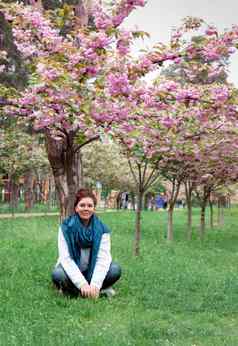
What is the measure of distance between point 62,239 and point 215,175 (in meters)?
10.5

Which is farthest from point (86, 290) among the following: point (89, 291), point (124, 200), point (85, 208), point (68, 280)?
point (124, 200)

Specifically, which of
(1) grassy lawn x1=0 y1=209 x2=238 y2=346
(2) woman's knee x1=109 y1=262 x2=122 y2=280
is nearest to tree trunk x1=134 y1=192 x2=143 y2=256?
(1) grassy lawn x1=0 y1=209 x2=238 y2=346

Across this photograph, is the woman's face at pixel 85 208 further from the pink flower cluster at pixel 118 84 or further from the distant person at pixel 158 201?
the distant person at pixel 158 201

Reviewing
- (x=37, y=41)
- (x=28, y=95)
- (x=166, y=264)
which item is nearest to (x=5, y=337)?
(x=28, y=95)

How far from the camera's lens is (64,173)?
936 centimetres

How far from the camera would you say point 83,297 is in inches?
287

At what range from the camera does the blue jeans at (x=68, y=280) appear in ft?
24.1

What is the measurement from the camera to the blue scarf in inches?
291

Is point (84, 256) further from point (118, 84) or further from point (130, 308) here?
point (118, 84)

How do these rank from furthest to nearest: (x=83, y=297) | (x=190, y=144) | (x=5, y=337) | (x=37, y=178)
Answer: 1. (x=37, y=178)
2. (x=190, y=144)
3. (x=83, y=297)
4. (x=5, y=337)

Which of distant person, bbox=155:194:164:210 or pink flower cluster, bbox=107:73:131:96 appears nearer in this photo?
pink flower cluster, bbox=107:73:131:96

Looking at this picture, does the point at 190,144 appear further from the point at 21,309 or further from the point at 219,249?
the point at 21,309

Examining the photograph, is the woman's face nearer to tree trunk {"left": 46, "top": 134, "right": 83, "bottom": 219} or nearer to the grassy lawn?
the grassy lawn

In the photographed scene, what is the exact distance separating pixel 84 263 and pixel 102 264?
238 millimetres
